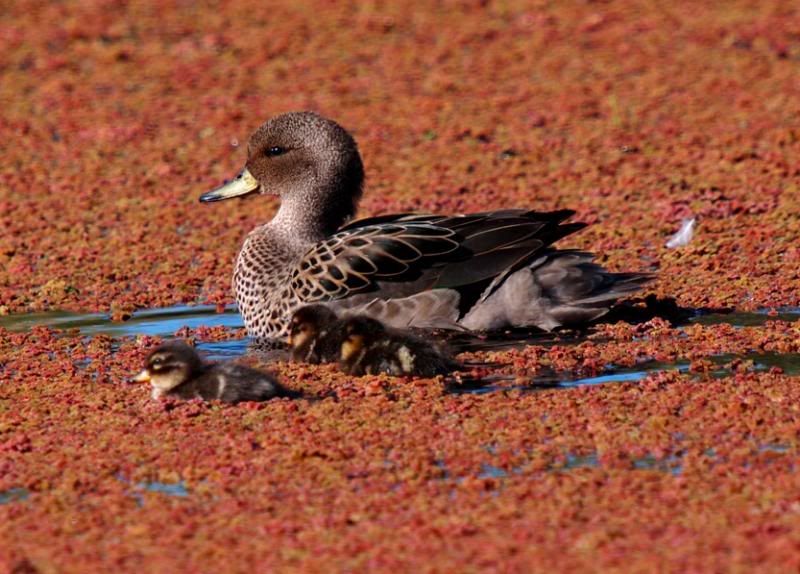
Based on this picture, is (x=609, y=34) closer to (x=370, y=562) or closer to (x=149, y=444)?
(x=149, y=444)

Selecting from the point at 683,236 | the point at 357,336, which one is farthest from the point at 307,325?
the point at 683,236

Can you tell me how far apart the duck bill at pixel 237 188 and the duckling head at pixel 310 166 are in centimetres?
15

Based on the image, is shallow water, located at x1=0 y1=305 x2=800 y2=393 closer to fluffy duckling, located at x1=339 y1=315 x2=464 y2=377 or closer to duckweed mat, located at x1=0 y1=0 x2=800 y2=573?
duckweed mat, located at x1=0 y1=0 x2=800 y2=573

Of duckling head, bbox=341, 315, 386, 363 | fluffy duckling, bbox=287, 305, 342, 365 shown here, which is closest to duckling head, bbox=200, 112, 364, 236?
fluffy duckling, bbox=287, 305, 342, 365

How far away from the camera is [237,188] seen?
9.66 metres

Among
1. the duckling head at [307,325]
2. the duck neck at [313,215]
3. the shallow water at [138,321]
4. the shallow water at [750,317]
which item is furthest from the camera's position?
the duck neck at [313,215]

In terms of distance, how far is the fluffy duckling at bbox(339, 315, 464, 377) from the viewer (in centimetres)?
731

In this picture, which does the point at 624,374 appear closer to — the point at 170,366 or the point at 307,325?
the point at 307,325

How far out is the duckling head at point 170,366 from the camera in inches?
276

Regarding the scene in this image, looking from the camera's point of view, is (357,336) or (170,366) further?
(357,336)

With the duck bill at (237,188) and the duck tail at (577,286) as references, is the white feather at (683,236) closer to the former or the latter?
the duck tail at (577,286)

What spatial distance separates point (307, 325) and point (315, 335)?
0.10 meters

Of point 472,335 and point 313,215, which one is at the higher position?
point 313,215

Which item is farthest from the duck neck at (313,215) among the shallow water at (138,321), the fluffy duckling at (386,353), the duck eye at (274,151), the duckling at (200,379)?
the duckling at (200,379)
